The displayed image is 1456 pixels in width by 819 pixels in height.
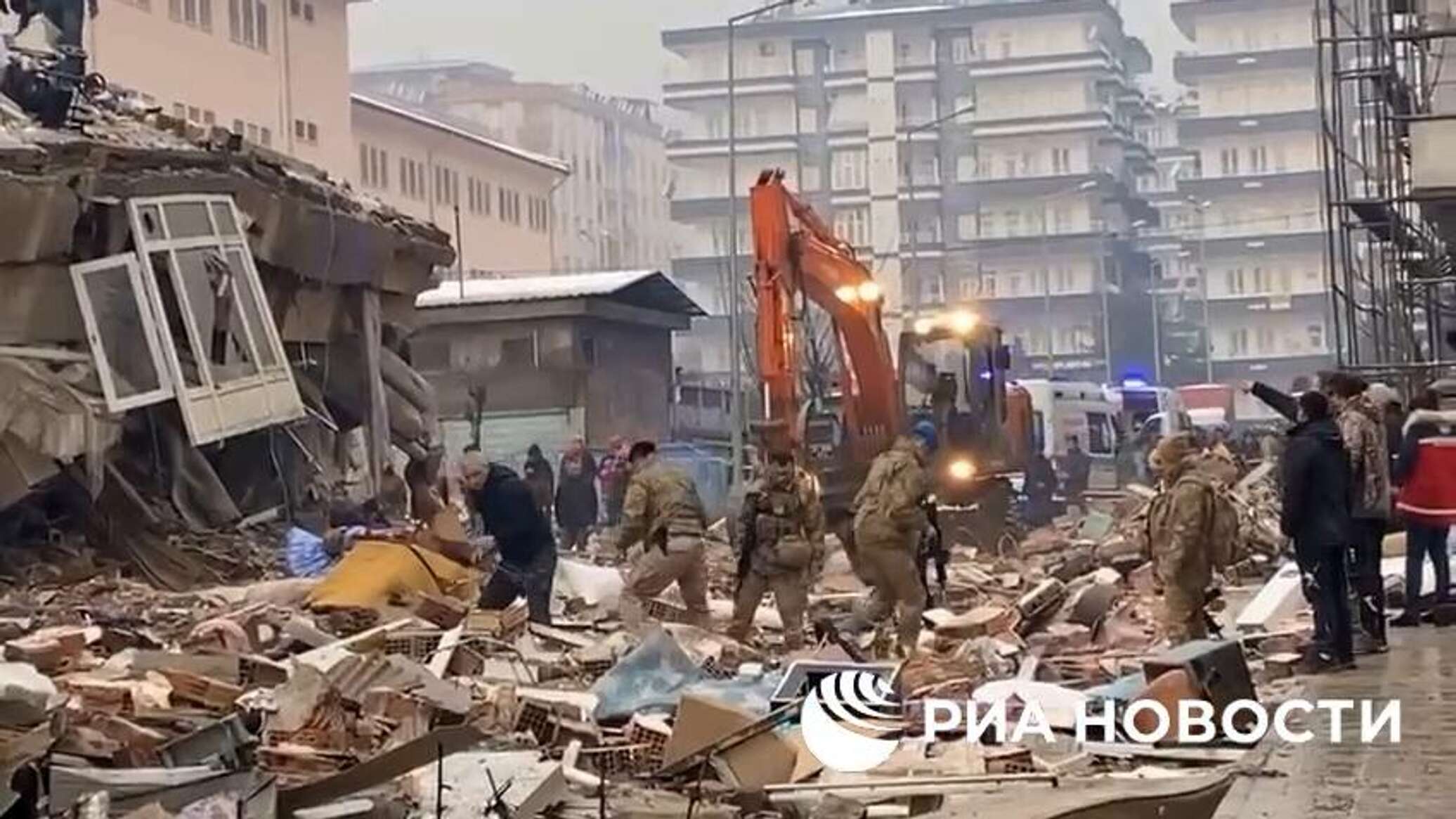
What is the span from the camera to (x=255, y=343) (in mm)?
22562

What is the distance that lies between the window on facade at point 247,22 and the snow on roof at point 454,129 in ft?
8.81

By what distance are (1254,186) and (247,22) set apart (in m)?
34.3

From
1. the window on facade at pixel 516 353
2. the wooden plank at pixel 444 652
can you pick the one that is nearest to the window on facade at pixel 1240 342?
the window on facade at pixel 516 353

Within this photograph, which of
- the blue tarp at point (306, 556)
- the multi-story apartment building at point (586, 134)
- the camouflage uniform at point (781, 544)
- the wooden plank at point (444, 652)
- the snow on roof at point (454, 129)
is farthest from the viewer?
the multi-story apartment building at point (586, 134)

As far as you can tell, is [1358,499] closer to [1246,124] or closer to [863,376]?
[863,376]

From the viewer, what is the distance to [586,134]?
198 feet

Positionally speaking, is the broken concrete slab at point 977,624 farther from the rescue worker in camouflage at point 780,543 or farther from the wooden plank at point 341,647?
the wooden plank at point 341,647

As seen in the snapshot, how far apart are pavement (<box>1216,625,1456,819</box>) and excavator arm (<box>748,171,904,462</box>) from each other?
23.2ft

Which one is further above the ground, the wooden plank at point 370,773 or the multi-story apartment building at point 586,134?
the multi-story apartment building at point 586,134

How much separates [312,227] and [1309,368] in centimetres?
4084

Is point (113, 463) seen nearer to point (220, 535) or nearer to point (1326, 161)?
point (220, 535)

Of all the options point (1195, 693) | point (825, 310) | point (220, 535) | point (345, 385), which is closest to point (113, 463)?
point (220, 535)

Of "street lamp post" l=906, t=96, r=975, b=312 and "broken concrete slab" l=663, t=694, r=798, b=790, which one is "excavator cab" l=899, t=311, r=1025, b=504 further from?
"street lamp post" l=906, t=96, r=975, b=312

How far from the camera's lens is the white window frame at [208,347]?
20.8 meters
